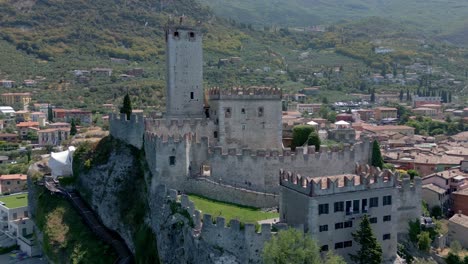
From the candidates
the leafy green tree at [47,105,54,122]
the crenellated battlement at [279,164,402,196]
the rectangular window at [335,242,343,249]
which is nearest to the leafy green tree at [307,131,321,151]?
the crenellated battlement at [279,164,402,196]

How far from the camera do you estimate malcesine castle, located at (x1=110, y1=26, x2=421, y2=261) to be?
32469 millimetres

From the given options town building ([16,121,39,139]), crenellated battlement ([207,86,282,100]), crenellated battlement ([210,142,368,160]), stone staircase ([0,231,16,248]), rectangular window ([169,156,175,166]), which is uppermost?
crenellated battlement ([207,86,282,100])

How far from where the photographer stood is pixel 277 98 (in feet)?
151

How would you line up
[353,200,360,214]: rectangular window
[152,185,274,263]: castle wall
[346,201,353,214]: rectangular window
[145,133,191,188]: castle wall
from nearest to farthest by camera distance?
1. [152,185,274,263]: castle wall
2. [346,201,353,214]: rectangular window
3. [353,200,360,214]: rectangular window
4. [145,133,191,188]: castle wall

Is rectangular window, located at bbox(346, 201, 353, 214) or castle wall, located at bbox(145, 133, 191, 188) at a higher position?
castle wall, located at bbox(145, 133, 191, 188)

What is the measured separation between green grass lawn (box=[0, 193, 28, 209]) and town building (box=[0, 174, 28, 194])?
115 inches

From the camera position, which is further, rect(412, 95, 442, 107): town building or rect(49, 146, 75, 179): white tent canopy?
rect(412, 95, 442, 107): town building

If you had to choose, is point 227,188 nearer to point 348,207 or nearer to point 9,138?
point 348,207

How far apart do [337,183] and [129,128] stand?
22233mm

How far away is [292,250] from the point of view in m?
28.7

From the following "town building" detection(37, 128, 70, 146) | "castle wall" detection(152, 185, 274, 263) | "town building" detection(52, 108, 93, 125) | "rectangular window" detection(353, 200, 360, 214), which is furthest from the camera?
"town building" detection(52, 108, 93, 125)

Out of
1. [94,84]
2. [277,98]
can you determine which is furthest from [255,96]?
[94,84]

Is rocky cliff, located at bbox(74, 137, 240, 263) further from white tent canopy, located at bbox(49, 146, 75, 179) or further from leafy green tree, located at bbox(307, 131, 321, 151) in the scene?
leafy green tree, located at bbox(307, 131, 321, 151)

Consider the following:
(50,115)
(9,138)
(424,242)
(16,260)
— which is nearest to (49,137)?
(9,138)
